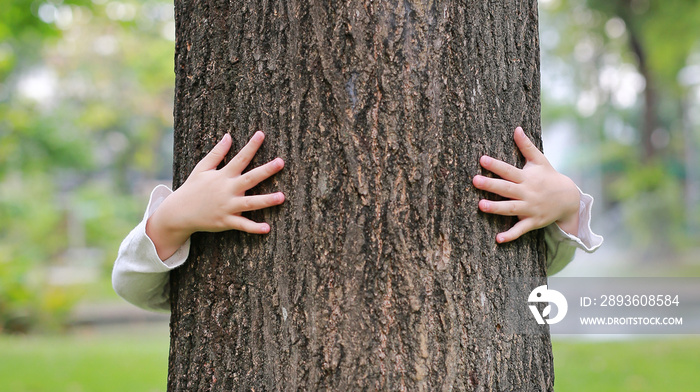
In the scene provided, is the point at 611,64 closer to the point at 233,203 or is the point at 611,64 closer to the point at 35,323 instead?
the point at 35,323

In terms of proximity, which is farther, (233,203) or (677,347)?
(677,347)

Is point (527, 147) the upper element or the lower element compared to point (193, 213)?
upper

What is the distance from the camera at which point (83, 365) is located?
6578 millimetres

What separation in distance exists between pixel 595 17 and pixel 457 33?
13.8 meters

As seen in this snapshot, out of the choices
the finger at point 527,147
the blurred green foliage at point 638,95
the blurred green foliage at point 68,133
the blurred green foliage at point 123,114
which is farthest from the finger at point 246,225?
the blurred green foliage at point 638,95

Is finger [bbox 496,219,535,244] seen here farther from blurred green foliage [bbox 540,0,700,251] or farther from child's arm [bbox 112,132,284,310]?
blurred green foliage [bbox 540,0,700,251]

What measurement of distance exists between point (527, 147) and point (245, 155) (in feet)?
2.18

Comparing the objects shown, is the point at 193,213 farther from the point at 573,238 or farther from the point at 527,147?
the point at 573,238

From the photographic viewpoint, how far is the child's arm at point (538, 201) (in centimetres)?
138

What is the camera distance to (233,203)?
138cm

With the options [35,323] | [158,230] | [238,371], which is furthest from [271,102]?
[35,323]

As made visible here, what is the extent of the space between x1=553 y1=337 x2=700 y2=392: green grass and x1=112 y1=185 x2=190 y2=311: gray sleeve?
4.22 metres

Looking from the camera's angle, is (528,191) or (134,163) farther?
(134,163)

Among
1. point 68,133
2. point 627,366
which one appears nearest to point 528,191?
point 627,366
